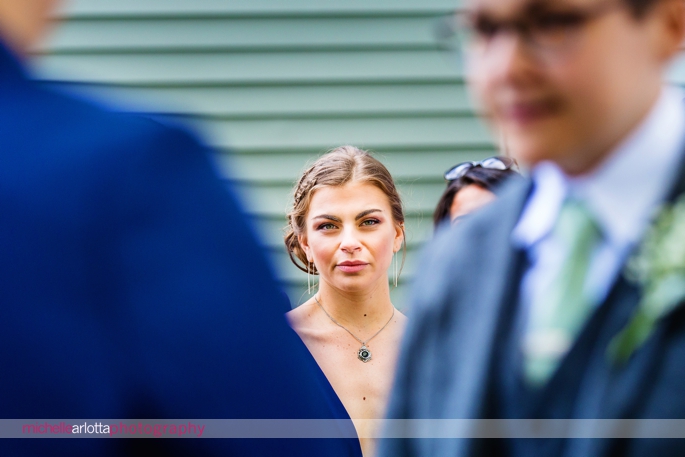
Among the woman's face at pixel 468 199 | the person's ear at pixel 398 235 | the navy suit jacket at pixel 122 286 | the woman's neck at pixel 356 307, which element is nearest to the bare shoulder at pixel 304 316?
the woman's neck at pixel 356 307

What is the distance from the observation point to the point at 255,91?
3516mm

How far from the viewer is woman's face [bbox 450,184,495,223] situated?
2.52 meters

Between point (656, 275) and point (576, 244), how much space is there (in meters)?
0.08

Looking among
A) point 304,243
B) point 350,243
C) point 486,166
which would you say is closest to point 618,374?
point 350,243

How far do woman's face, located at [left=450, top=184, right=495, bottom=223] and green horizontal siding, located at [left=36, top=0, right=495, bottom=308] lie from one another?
79 cm

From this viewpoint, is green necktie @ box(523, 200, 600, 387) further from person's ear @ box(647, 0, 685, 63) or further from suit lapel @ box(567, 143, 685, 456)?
person's ear @ box(647, 0, 685, 63)

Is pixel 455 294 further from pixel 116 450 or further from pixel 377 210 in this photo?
pixel 377 210

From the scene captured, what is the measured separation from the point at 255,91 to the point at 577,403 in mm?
3019

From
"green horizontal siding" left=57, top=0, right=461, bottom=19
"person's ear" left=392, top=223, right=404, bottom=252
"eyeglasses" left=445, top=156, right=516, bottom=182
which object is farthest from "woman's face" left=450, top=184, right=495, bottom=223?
"green horizontal siding" left=57, top=0, right=461, bottom=19

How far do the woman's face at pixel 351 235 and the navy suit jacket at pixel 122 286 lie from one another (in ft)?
6.06

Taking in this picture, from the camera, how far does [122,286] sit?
640mm

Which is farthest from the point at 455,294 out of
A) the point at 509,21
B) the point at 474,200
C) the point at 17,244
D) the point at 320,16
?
the point at 320,16

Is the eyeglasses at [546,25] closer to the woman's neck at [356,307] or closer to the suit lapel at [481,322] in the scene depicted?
the suit lapel at [481,322]

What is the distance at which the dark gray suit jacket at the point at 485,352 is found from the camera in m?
0.63
